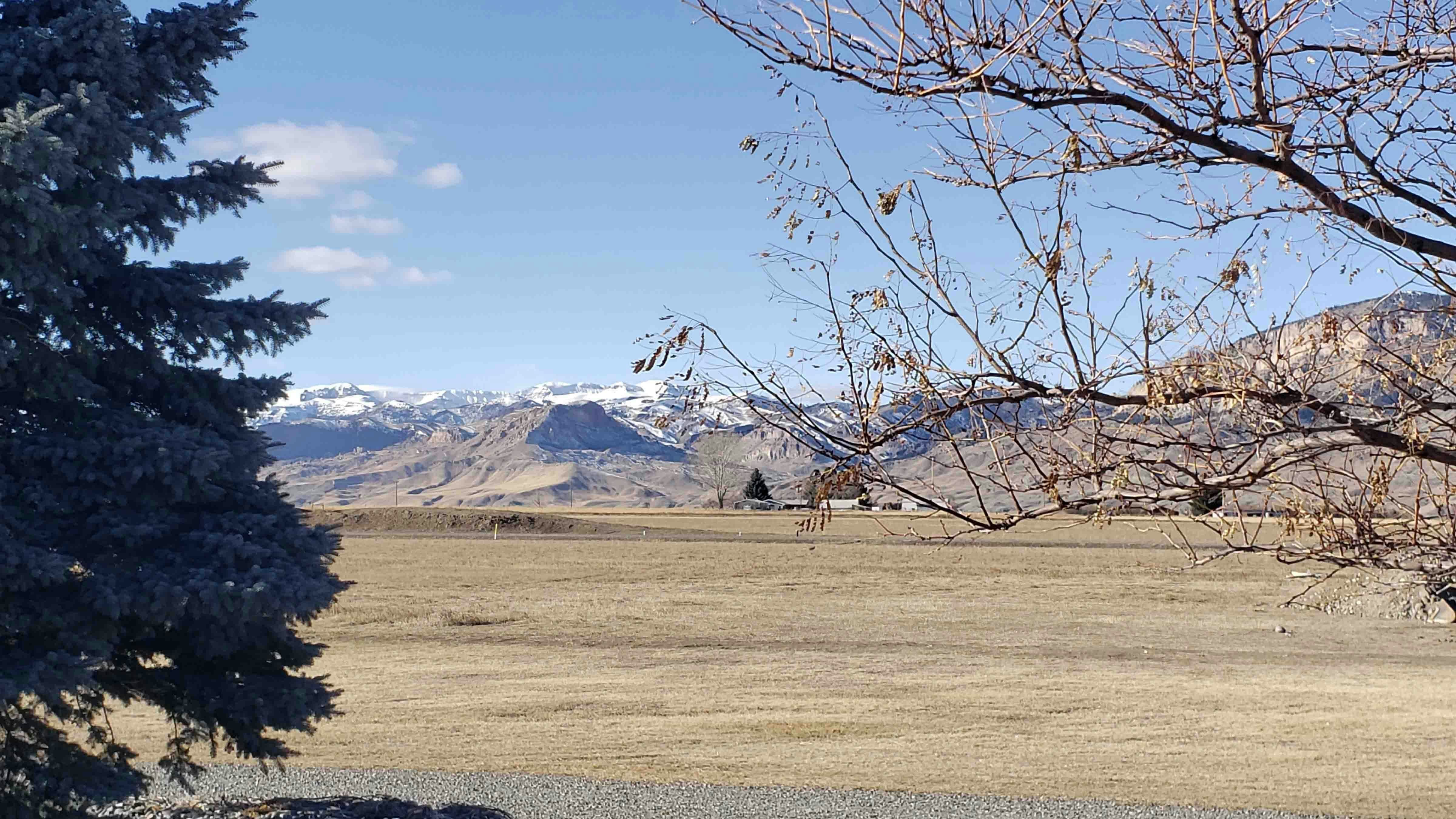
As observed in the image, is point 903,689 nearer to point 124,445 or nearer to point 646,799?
point 646,799

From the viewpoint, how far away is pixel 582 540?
49.2 m

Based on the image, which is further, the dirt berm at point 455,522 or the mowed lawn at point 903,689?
the dirt berm at point 455,522

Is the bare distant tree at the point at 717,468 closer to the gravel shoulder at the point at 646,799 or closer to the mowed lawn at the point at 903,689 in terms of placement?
the mowed lawn at the point at 903,689

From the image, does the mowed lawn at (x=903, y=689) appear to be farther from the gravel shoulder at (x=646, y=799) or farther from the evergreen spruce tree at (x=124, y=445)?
the evergreen spruce tree at (x=124, y=445)

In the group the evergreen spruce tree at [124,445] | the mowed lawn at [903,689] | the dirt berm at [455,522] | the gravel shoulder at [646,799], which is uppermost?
the evergreen spruce tree at [124,445]

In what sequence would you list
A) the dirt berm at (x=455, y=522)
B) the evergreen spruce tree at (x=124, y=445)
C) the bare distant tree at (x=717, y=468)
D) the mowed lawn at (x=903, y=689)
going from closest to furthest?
the evergreen spruce tree at (x=124, y=445)
the mowed lawn at (x=903, y=689)
the dirt berm at (x=455, y=522)
the bare distant tree at (x=717, y=468)

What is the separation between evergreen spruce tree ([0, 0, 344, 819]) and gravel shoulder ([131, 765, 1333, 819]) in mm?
2044

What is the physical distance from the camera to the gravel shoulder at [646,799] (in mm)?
8758

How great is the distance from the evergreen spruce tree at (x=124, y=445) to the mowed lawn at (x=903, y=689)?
14.9 ft

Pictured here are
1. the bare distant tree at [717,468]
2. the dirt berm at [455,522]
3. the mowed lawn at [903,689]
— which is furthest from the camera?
the bare distant tree at [717,468]

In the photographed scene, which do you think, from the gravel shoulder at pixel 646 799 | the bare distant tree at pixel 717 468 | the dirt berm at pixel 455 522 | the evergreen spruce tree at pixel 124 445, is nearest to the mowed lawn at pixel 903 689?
the gravel shoulder at pixel 646 799

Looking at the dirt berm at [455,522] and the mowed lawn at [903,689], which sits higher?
the dirt berm at [455,522]

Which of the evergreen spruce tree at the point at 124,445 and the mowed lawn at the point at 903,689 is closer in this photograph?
the evergreen spruce tree at the point at 124,445

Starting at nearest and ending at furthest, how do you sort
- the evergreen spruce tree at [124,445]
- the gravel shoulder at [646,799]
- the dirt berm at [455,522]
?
the evergreen spruce tree at [124,445] → the gravel shoulder at [646,799] → the dirt berm at [455,522]
